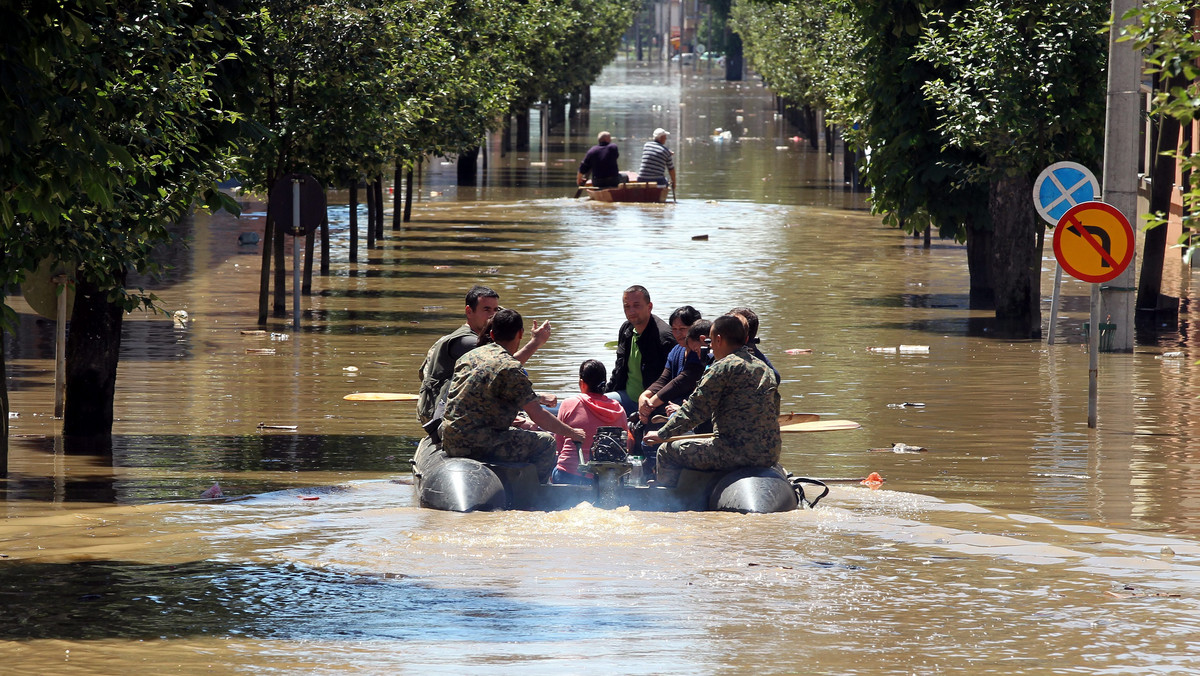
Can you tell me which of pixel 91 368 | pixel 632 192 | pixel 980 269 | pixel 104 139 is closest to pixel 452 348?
pixel 104 139

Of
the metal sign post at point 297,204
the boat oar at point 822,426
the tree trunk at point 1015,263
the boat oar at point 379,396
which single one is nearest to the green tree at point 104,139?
the boat oar at point 379,396

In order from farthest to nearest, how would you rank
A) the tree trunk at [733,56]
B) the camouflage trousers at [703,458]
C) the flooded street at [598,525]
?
the tree trunk at [733,56]
the camouflage trousers at [703,458]
the flooded street at [598,525]

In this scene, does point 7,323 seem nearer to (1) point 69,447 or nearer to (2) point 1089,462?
(1) point 69,447

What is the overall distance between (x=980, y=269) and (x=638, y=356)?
12.6 m

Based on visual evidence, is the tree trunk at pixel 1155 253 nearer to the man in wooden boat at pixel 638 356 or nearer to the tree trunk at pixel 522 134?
the man in wooden boat at pixel 638 356

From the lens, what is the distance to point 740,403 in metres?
11.0

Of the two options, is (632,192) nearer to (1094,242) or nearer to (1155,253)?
(1155,253)

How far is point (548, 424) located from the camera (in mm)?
11445

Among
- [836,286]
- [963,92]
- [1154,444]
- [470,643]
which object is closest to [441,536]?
[470,643]

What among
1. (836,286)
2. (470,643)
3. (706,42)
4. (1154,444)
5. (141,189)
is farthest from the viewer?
(706,42)

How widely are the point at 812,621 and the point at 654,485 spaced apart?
353 cm

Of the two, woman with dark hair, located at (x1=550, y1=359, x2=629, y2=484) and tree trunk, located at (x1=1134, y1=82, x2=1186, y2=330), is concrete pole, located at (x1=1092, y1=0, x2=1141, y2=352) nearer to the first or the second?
tree trunk, located at (x1=1134, y1=82, x2=1186, y2=330)

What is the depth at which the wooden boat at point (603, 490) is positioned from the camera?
10.9 metres

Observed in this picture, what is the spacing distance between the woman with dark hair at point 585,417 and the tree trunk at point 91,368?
4.22 m
